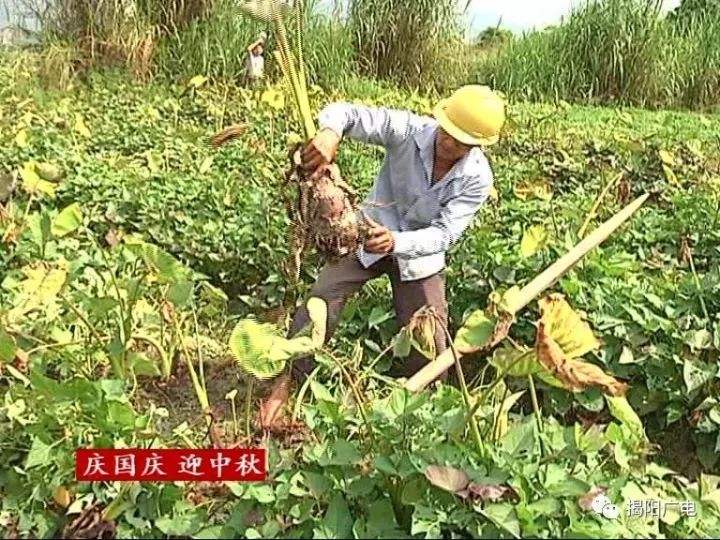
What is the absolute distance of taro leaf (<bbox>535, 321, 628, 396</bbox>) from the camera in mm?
1796

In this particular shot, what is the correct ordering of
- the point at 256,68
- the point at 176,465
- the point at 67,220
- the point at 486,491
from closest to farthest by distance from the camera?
the point at 486,491 → the point at 176,465 → the point at 67,220 → the point at 256,68

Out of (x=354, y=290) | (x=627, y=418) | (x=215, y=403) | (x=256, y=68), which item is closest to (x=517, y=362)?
(x=627, y=418)

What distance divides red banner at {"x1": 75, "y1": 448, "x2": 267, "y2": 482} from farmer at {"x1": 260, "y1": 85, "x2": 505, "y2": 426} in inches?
25.2

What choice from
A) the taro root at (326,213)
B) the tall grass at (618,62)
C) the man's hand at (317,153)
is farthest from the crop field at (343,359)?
the tall grass at (618,62)

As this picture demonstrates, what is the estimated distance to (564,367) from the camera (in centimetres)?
181

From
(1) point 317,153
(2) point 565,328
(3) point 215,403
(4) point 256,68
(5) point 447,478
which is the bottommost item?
(3) point 215,403

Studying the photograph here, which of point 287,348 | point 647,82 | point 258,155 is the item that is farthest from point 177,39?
point 287,348

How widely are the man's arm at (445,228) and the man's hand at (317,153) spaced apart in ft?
0.94

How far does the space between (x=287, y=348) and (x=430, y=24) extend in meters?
6.82

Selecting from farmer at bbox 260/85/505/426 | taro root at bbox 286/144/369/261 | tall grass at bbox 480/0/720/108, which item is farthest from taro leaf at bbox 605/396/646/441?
tall grass at bbox 480/0/720/108

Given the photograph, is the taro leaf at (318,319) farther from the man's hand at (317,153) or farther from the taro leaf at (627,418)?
the taro leaf at (627,418)

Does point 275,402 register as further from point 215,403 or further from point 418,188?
point 418,188

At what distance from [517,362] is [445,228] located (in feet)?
2.84

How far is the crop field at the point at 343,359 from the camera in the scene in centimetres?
187
